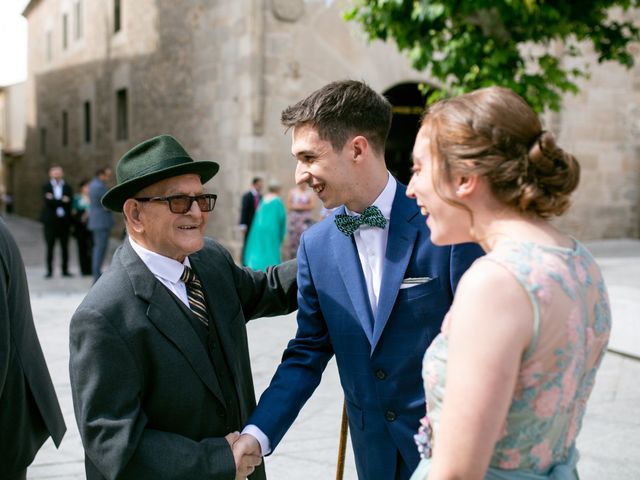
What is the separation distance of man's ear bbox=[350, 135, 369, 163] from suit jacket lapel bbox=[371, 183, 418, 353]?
0.57ft

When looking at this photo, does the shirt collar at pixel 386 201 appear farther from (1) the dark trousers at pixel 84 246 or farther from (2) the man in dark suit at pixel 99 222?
(1) the dark trousers at pixel 84 246

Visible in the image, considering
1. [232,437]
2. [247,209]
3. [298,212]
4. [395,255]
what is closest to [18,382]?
[232,437]

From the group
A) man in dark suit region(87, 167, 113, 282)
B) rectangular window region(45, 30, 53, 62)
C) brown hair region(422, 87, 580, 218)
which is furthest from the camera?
rectangular window region(45, 30, 53, 62)

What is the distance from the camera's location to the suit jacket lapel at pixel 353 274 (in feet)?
7.20

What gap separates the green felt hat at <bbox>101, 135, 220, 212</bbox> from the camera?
2189 mm

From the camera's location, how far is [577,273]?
4.68ft

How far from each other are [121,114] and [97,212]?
27.6 feet

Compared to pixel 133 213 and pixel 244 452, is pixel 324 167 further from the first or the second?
pixel 244 452

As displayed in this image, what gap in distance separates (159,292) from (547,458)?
3.94ft

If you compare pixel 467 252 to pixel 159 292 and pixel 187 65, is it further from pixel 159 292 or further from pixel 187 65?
pixel 187 65

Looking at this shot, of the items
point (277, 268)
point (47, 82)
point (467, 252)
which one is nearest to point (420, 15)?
point (277, 268)

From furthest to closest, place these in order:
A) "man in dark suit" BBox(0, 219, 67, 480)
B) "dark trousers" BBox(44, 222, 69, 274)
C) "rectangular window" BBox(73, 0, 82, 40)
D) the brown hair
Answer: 1. "rectangular window" BBox(73, 0, 82, 40)
2. "dark trousers" BBox(44, 222, 69, 274)
3. "man in dark suit" BBox(0, 219, 67, 480)
4. the brown hair

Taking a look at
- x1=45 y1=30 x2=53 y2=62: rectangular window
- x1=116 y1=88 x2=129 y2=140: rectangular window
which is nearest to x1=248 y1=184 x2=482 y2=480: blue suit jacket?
x1=116 y1=88 x2=129 y2=140: rectangular window

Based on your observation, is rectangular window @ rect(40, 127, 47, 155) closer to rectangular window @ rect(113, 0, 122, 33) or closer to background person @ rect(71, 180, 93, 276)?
rectangular window @ rect(113, 0, 122, 33)
